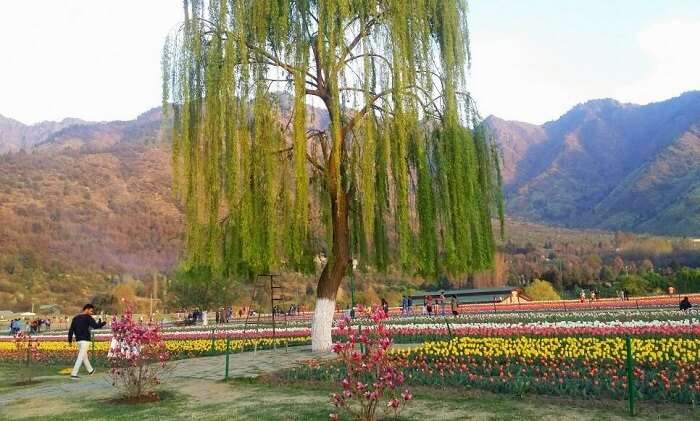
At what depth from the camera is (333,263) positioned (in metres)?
12.7

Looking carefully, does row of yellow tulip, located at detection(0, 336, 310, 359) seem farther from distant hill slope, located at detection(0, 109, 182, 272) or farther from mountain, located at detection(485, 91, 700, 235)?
mountain, located at detection(485, 91, 700, 235)

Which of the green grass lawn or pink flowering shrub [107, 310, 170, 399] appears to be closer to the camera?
the green grass lawn

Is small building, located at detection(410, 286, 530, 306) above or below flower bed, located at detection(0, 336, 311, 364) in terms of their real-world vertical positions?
above

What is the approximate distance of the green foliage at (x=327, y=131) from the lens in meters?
11.9

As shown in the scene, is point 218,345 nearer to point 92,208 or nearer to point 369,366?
point 369,366

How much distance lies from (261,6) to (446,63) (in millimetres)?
3821

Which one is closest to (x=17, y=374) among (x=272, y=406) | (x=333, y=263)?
(x=333, y=263)

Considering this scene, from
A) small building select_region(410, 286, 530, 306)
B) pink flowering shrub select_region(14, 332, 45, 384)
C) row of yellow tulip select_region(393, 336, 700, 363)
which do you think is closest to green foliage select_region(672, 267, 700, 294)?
small building select_region(410, 286, 530, 306)

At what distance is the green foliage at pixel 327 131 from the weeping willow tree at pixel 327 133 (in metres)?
0.03

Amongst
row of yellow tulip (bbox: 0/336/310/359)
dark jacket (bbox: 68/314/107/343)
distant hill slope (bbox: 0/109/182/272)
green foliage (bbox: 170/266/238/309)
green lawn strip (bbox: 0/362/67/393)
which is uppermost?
distant hill slope (bbox: 0/109/182/272)

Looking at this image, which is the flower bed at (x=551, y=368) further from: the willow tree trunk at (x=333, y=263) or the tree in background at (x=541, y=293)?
the tree in background at (x=541, y=293)

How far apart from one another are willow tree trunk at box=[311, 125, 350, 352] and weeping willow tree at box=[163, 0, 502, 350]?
3cm

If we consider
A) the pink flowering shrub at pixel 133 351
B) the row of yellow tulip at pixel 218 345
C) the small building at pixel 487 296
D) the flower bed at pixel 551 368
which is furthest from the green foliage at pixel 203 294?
the pink flowering shrub at pixel 133 351

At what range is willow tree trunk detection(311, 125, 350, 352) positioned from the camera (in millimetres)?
12500
